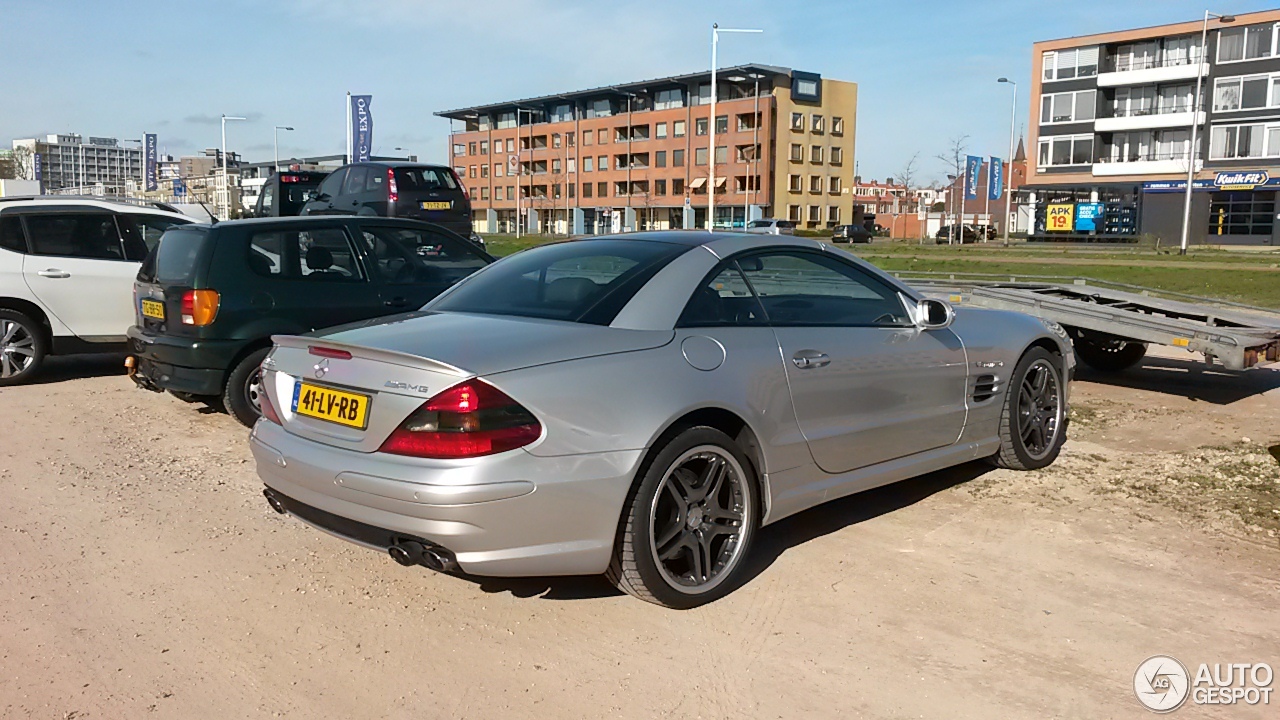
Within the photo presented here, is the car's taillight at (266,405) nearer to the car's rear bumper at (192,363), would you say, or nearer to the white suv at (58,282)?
the car's rear bumper at (192,363)

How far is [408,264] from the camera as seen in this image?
7.72m

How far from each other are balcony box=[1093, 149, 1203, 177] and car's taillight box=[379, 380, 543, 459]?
65.4 meters

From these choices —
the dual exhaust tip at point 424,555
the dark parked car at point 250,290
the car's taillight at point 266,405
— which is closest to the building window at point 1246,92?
the dark parked car at point 250,290

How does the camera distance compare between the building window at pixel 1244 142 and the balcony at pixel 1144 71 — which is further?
the balcony at pixel 1144 71

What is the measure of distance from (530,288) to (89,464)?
3501 millimetres

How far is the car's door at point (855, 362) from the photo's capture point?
14.3 ft

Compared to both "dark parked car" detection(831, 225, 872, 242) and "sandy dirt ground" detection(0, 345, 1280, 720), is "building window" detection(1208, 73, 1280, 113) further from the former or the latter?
"sandy dirt ground" detection(0, 345, 1280, 720)

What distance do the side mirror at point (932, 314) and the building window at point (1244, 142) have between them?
61.2m

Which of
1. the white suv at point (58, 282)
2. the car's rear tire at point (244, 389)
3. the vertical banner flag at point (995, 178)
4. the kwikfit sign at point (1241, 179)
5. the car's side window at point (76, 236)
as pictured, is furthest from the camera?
the vertical banner flag at point (995, 178)

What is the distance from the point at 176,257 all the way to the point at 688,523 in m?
4.96

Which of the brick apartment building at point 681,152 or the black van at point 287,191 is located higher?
the brick apartment building at point 681,152

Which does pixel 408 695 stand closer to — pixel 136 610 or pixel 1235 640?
pixel 136 610

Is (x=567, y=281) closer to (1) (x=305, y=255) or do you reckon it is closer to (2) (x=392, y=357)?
(2) (x=392, y=357)

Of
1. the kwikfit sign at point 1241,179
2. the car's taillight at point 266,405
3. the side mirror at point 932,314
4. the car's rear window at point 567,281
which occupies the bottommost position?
the car's taillight at point 266,405
